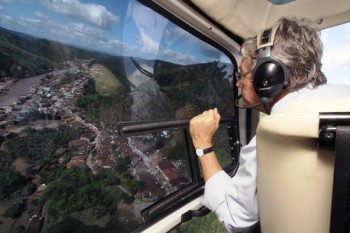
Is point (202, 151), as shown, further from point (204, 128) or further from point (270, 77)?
point (270, 77)

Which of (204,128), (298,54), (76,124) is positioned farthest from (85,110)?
(298,54)

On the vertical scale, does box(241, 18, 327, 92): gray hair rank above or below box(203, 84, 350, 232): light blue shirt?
above

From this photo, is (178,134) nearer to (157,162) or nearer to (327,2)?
(157,162)

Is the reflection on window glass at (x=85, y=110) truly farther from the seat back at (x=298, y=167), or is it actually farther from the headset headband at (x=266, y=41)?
the seat back at (x=298, y=167)

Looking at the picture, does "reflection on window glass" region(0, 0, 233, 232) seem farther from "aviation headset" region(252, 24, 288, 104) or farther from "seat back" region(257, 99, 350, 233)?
"seat back" region(257, 99, 350, 233)

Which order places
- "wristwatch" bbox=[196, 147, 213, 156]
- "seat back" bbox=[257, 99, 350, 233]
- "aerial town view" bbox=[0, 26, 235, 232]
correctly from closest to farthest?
"seat back" bbox=[257, 99, 350, 233]
"aerial town view" bbox=[0, 26, 235, 232]
"wristwatch" bbox=[196, 147, 213, 156]

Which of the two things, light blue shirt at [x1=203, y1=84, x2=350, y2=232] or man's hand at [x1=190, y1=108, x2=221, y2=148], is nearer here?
light blue shirt at [x1=203, y1=84, x2=350, y2=232]

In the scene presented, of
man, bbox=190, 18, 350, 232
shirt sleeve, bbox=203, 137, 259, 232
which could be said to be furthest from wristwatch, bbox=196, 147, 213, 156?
shirt sleeve, bbox=203, 137, 259, 232

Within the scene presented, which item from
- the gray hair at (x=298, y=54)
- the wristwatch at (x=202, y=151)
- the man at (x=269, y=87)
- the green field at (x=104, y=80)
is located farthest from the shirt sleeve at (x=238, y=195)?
the green field at (x=104, y=80)

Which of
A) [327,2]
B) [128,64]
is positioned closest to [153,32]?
[128,64]
